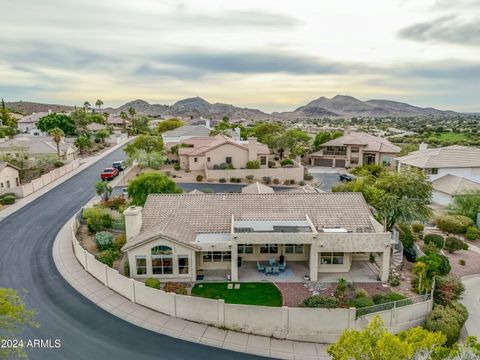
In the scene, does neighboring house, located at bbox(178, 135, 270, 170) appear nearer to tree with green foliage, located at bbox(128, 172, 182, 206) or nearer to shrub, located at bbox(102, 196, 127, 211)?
shrub, located at bbox(102, 196, 127, 211)

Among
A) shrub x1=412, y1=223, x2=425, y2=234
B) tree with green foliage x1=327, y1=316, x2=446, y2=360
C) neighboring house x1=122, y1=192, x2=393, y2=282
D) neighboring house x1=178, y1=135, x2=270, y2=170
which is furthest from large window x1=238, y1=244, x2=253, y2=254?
neighboring house x1=178, y1=135, x2=270, y2=170

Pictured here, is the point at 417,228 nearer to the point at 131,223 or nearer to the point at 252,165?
the point at 131,223

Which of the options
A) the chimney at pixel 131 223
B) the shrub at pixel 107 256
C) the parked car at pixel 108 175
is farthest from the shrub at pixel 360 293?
the parked car at pixel 108 175

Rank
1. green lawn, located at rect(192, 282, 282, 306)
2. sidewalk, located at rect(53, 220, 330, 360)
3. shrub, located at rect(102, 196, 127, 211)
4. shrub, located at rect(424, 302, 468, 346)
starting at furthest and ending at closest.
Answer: shrub, located at rect(102, 196, 127, 211) < green lawn, located at rect(192, 282, 282, 306) < shrub, located at rect(424, 302, 468, 346) < sidewalk, located at rect(53, 220, 330, 360)

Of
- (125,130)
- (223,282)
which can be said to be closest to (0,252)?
(223,282)

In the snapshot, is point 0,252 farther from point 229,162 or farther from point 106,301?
point 229,162

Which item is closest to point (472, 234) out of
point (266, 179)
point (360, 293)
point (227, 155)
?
point (360, 293)
